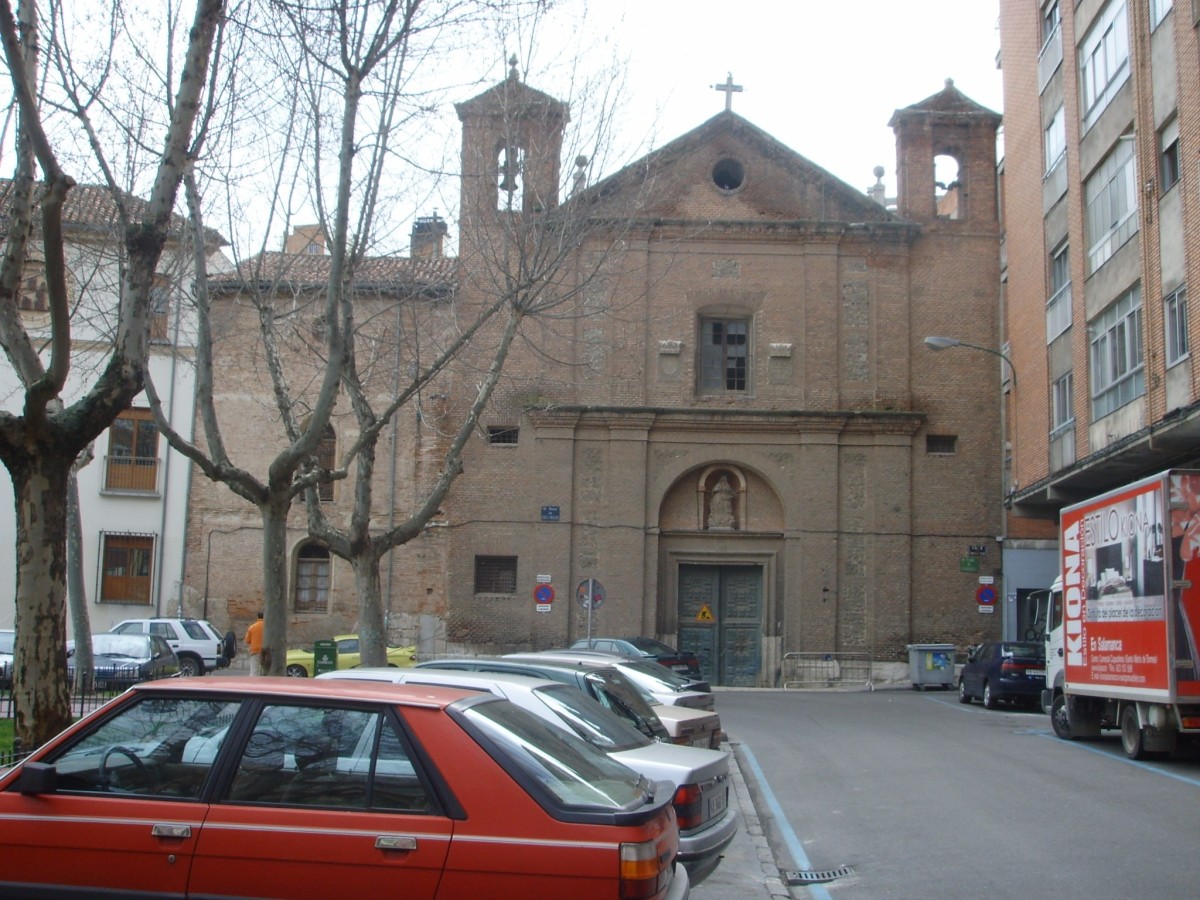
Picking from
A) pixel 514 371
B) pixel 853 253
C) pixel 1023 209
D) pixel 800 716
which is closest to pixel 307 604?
pixel 514 371

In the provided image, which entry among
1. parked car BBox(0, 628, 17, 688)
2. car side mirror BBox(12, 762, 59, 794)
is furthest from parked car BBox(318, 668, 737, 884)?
parked car BBox(0, 628, 17, 688)

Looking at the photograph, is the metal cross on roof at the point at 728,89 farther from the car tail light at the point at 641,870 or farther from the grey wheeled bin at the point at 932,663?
the car tail light at the point at 641,870

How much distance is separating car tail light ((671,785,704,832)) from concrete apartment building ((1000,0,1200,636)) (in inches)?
562

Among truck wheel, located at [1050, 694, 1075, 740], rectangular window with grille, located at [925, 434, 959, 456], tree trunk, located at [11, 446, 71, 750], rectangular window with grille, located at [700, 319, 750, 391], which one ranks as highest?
rectangular window with grille, located at [700, 319, 750, 391]

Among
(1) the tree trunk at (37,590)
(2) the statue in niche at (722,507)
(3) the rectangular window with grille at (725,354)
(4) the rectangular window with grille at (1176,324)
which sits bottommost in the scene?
(1) the tree trunk at (37,590)

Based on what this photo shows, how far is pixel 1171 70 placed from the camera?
20.5m

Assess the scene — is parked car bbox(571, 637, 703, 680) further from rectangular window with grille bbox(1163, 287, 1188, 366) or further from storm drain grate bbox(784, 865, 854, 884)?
storm drain grate bbox(784, 865, 854, 884)

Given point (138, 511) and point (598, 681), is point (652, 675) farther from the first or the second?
point (138, 511)

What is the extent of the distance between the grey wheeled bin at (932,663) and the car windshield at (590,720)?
2277 centimetres

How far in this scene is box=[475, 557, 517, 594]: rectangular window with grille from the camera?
1251 inches

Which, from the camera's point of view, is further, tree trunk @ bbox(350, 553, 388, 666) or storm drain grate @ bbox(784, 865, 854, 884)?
tree trunk @ bbox(350, 553, 388, 666)

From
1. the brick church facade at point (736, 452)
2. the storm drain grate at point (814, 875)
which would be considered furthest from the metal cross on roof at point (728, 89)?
the storm drain grate at point (814, 875)

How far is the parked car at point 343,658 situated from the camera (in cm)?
2647

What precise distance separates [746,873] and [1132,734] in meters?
8.24
